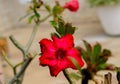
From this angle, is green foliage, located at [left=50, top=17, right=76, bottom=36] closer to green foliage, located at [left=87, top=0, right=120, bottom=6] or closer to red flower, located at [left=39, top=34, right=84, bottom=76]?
red flower, located at [left=39, top=34, right=84, bottom=76]

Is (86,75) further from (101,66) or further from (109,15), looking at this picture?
(109,15)

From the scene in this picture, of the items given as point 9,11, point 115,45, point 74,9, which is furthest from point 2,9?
point 74,9

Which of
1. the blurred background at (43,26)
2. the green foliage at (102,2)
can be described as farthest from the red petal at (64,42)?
the green foliage at (102,2)

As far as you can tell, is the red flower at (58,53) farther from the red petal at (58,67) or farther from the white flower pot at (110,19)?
the white flower pot at (110,19)

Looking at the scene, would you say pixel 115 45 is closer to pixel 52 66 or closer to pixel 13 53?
pixel 13 53

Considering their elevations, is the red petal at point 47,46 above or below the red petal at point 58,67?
above

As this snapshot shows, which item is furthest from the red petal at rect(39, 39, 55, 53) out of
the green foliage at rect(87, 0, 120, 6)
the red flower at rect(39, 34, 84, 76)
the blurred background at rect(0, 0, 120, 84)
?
the green foliage at rect(87, 0, 120, 6)

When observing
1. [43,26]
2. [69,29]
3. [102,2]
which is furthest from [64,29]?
[43,26]

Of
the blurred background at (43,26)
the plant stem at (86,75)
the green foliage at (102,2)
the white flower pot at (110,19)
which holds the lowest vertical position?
the blurred background at (43,26)
